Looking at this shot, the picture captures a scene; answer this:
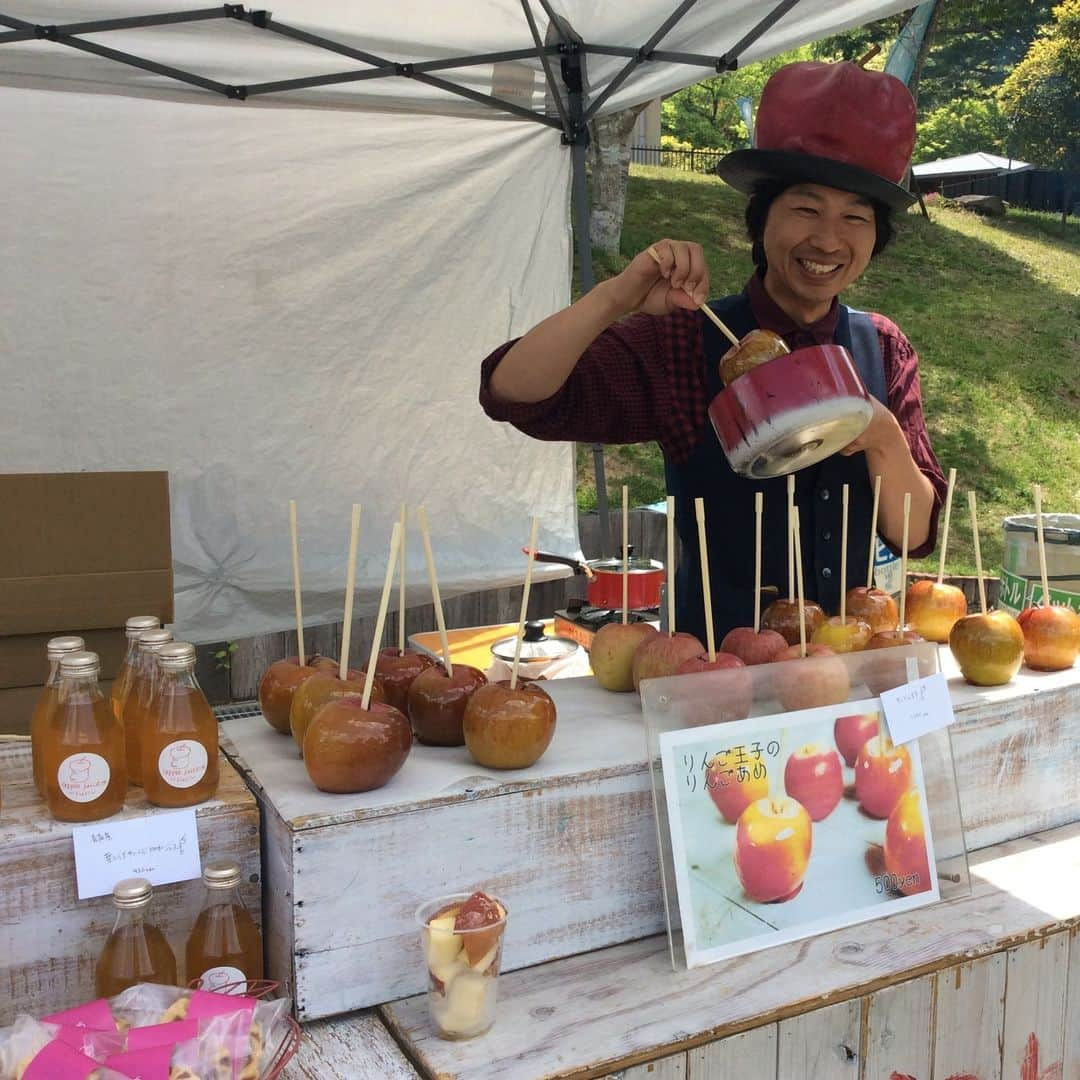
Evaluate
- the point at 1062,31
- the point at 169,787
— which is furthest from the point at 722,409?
the point at 1062,31

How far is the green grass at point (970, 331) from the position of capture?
9.12 metres

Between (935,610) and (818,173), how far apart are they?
2.47ft

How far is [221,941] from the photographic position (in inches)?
45.8

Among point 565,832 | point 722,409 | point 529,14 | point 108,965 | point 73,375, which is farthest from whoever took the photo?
point 73,375

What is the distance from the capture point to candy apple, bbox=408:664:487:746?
136 centimetres

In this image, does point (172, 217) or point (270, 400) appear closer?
point (172, 217)

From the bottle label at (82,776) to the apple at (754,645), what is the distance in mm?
809

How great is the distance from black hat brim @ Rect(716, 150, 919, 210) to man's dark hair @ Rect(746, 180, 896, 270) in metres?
0.02

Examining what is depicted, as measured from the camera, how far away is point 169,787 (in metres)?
1.20

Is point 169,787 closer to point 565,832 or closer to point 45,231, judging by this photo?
point 565,832

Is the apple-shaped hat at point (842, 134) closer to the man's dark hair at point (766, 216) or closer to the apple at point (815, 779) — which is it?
the man's dark hair at point (766, 216)

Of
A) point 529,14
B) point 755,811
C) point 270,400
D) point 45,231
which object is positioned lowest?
point 755,811

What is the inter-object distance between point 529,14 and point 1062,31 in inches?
849

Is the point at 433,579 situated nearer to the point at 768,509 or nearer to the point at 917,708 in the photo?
the point at 917,708
